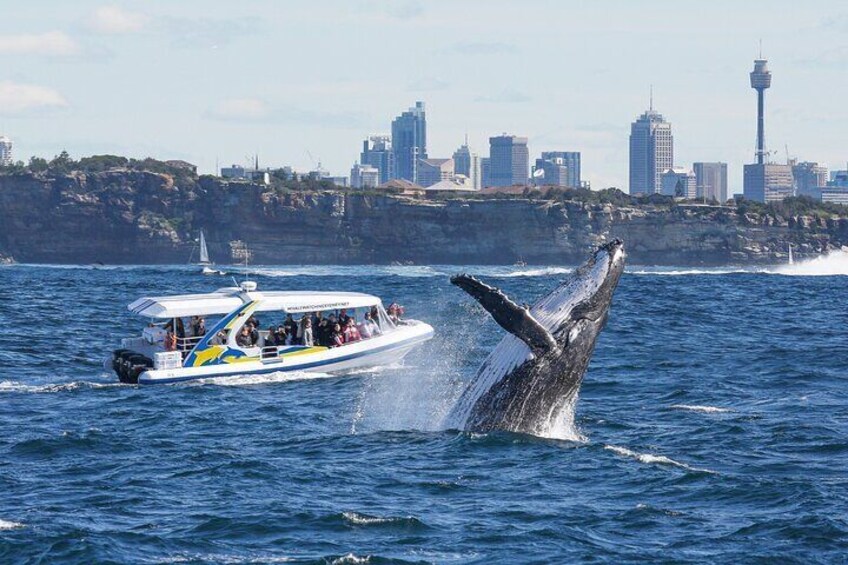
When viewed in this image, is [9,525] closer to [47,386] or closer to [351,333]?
[47,386]

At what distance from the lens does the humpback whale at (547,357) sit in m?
19.5

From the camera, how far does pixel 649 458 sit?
21.9m

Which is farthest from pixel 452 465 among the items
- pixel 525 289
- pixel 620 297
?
pixel 525 289

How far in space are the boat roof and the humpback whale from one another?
14.6 m

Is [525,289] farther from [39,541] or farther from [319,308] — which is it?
[39,541]

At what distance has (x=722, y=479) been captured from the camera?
2058 centimetres

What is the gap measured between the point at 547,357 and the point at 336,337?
17.0 metres

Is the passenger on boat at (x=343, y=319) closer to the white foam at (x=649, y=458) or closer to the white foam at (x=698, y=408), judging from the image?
the white foam at (x=698, y=408)

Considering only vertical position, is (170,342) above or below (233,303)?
below

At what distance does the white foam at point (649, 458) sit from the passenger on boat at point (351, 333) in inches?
568

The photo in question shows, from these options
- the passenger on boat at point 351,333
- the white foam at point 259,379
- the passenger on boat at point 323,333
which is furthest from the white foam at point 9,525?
the passenger on boat at point 351,333

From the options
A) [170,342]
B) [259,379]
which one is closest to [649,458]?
[259,379]

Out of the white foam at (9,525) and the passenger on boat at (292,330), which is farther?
the passenger on boat at (292,330)

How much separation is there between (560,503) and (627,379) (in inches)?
598
